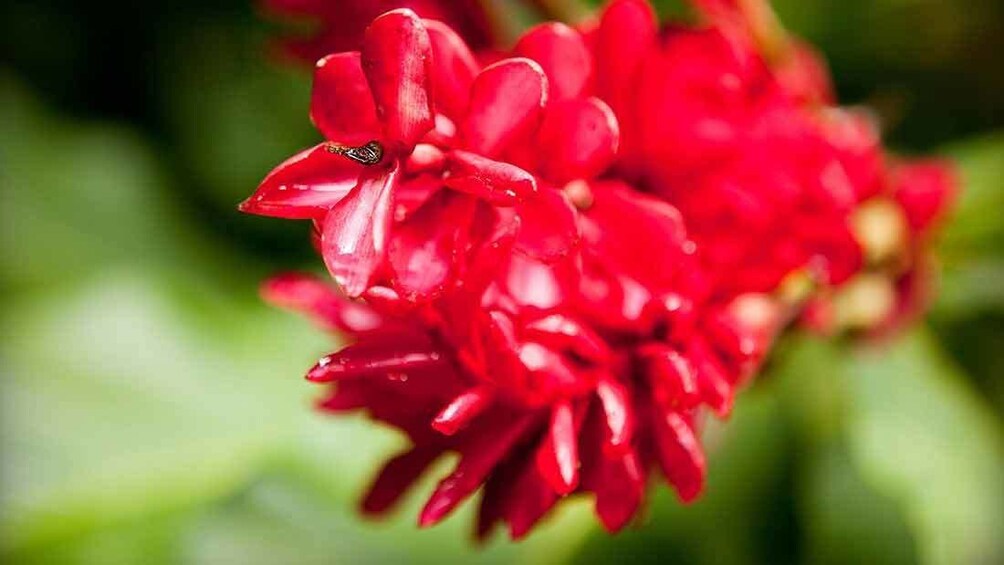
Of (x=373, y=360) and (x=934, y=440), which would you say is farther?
(x=934, y=440)

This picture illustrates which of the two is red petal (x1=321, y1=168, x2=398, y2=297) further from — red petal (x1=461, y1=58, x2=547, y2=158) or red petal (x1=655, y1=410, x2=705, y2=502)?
red petal (x1=655, y1=410, x2=705, y2=502)

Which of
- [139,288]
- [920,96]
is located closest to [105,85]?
[139,288]

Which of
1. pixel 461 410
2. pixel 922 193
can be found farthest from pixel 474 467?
pixel 922 193

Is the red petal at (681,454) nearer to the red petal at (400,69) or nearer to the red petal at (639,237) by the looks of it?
the red petal at (639,237)

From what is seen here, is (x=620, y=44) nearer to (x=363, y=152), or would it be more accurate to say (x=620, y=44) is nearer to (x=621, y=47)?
(x=621, y=47)

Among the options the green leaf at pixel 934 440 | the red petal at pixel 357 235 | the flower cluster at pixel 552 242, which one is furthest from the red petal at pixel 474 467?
the green leaf at pixel 934 440

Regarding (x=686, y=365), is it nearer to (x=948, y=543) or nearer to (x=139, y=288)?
(x=948, y=543)
